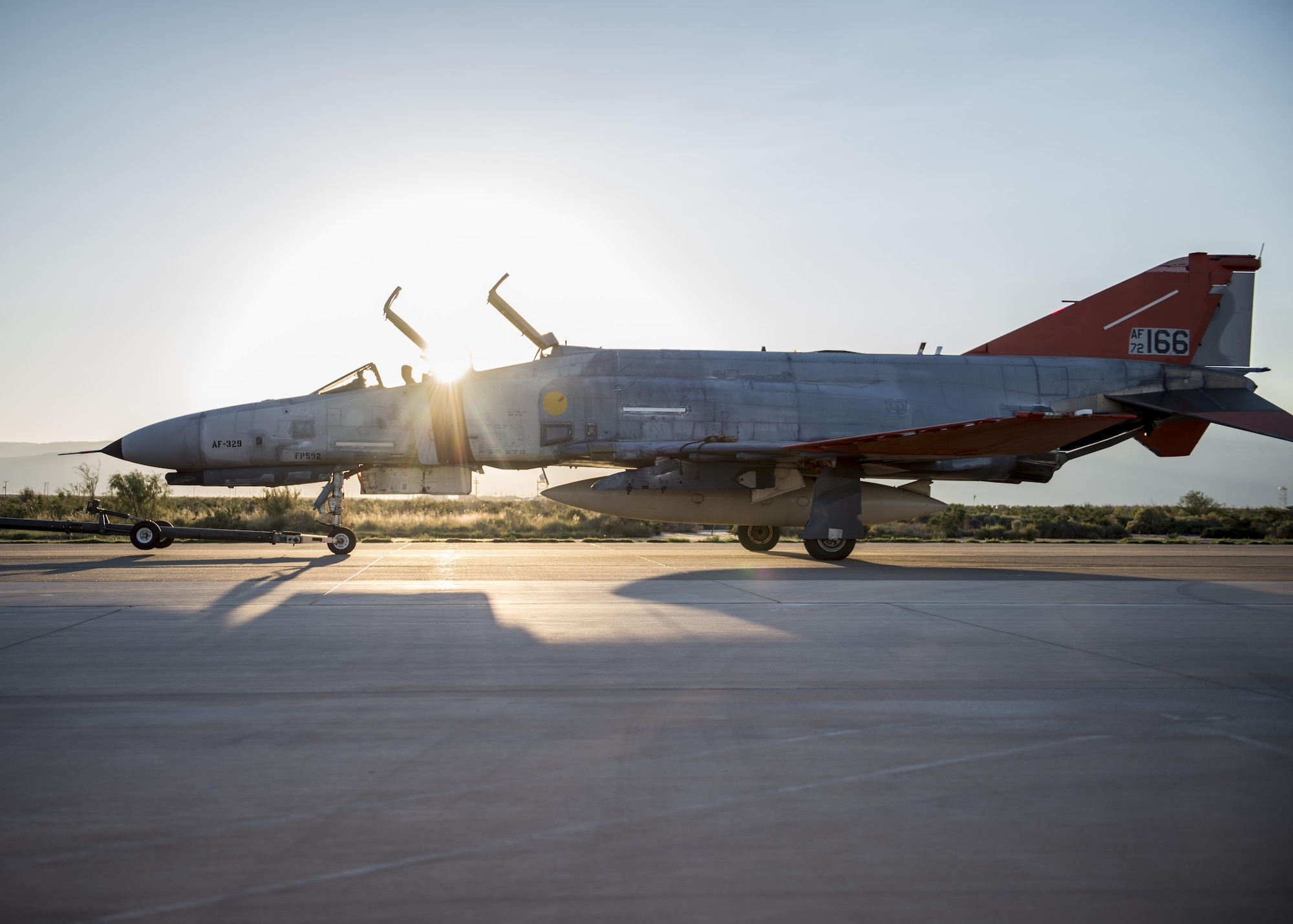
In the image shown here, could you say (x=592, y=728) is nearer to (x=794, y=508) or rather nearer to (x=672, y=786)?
(x=672, y=786)

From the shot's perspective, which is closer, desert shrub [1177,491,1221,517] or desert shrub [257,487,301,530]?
desert shrub [257,487,301,530]

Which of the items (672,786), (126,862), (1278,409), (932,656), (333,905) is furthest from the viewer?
(1278,409)

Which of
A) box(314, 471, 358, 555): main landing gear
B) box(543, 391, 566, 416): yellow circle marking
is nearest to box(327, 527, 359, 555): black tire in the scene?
box(314, 471, 358, 555): main landing gear

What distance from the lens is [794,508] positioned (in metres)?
16.1

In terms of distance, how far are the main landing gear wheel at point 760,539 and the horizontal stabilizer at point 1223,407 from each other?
23.4 ft

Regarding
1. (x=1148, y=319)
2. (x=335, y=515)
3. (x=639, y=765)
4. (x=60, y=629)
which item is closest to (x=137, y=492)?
(x=335, y=515)

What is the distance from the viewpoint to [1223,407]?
17.3 meters

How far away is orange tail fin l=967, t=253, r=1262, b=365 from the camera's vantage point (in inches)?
714

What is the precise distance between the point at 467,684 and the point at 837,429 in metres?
12.1

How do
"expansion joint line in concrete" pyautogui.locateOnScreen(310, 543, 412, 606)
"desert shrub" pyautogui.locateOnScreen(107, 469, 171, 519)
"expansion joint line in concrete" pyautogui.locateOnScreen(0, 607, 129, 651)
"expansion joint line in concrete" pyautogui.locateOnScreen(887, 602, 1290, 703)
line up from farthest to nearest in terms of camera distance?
"desert shrub" pyautogui.locateOnScreen(107, 469, 171, 519), "expansion joint line in concrete" pyautogui.locateOnScreen(310, 543, 412, 606), "expansion joint line in concrete" pyautogui.locateOnScreen(0, 607, 129, 651), "expansion joint line in concrete" pyautogui.locateOnScreen(887, 602, 1290, 703)

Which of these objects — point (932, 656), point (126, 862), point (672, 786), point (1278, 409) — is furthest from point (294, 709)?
point (1278, 409)

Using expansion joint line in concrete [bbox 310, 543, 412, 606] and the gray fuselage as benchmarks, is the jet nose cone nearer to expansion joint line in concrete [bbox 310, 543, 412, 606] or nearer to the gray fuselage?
the gray fuselage

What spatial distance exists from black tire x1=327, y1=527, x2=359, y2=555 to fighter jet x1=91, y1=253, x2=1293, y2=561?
0.11 ft

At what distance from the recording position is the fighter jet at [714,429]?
15.0m
